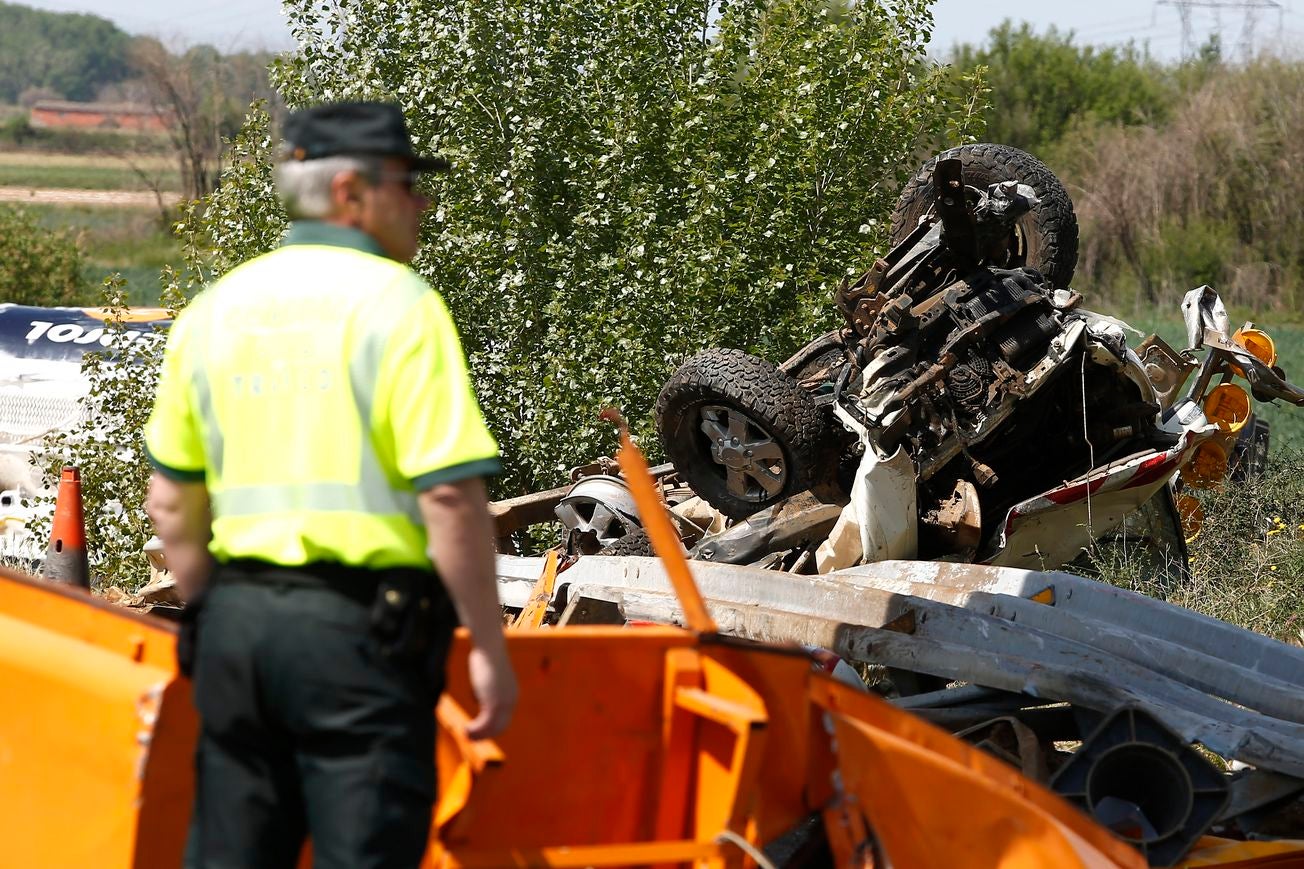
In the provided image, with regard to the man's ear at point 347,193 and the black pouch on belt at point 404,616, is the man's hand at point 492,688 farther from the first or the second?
the man's ear at point 347,193

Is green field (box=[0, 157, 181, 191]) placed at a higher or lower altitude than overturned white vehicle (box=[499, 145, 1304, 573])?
higher

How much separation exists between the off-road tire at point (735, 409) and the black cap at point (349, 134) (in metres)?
4.07

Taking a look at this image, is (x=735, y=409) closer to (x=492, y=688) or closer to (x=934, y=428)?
(x=934, y=428)

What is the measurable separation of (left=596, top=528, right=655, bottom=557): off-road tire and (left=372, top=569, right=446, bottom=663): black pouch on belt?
417 centimetres

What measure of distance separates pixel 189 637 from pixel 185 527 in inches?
7.4

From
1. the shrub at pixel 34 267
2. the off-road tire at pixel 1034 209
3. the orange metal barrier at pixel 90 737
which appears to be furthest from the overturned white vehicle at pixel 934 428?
the shrub at pixel 34 267

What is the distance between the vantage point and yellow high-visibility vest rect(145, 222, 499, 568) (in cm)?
219

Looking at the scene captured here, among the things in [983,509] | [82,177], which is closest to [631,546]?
[983,509]

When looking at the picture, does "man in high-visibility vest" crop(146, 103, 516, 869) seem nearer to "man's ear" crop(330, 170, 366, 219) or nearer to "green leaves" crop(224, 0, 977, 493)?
"man's ear" crop(330, 170, 366, 219)

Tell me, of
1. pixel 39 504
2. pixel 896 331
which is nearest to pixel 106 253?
pixel 39 504

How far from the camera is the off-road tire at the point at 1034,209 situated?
7.16 metres

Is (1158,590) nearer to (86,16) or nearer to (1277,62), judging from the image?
(1277,62)

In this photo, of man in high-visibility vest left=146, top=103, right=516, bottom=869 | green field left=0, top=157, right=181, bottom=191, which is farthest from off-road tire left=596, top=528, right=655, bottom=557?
green field left=0, top=157, right=181, bottom=191

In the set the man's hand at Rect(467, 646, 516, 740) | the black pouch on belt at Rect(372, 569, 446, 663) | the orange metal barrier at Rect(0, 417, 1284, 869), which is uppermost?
the black pouch on belt at Rect(372, 569, 446, 663)
